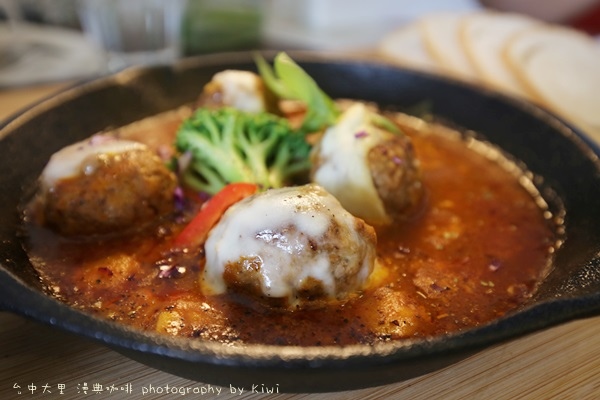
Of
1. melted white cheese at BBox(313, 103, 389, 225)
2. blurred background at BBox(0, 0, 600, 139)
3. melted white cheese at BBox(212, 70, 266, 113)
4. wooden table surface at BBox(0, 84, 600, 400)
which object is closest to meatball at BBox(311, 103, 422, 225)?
melted white cheese at BBox(313, 103, 389, 225)

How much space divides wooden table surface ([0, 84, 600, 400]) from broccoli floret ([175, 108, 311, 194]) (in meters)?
0.76

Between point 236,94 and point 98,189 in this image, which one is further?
point 236,94

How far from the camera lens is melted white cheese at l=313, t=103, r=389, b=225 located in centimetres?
195

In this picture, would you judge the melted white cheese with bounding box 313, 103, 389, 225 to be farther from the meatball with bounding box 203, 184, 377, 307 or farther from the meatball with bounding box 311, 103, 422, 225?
the meatball with bounding box 203, 184, 377, 307

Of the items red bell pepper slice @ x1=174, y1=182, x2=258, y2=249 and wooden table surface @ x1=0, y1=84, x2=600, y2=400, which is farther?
red bell pepper slice @ x1=174, y1=182, x2=258, y2=249

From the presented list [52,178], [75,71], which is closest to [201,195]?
[52,178]

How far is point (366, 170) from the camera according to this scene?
1.95 metres

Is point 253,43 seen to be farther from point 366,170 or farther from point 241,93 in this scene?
point 366,170

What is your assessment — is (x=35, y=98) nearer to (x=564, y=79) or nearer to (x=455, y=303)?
(x=455, y=303)

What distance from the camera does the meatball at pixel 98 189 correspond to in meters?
1.80

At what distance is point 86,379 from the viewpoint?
152 centimetres

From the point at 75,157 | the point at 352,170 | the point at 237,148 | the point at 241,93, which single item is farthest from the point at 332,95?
the point at 75,157

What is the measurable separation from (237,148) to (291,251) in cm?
79

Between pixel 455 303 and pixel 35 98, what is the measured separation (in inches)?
107
